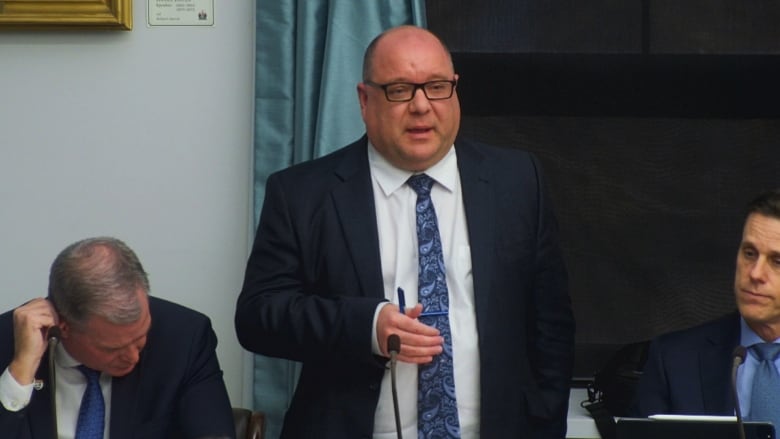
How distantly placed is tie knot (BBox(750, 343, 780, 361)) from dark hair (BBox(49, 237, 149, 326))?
1.24m

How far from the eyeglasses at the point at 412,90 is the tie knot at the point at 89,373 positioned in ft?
2.70

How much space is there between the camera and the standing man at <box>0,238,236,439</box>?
2.46 meters

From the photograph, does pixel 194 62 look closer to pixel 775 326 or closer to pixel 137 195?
pixel 137 195

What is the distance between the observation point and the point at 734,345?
265 cm

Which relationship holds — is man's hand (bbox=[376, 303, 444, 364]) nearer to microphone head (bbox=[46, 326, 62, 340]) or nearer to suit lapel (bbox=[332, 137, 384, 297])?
suit lapel (bbox=[332, 137, 384, 297])

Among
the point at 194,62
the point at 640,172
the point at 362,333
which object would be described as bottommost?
the point at 362,333

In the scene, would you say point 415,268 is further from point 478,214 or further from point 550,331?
point 550,331

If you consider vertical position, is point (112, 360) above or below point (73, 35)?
below

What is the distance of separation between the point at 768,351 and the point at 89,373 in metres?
1.38

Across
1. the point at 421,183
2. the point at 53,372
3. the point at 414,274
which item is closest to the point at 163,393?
the point at 53,372

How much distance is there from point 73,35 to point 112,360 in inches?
44.5

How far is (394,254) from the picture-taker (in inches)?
102

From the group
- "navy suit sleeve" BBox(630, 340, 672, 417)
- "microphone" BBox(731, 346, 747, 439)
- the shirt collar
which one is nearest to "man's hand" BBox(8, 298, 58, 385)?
the shirt collar

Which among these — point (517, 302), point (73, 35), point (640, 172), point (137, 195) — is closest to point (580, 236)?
point (640, 172)
